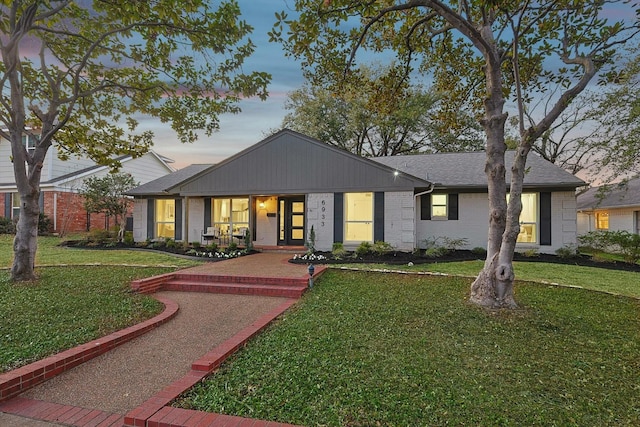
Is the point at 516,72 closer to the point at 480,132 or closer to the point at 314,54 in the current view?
the point at 314,54

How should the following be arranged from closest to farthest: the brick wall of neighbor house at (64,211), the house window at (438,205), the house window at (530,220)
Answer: the house window at (530,220) < the house window at (438,205) < the brick wall of neighbor house at (64,211)

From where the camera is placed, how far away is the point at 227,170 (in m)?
13.2

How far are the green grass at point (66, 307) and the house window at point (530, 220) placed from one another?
37.9 ft

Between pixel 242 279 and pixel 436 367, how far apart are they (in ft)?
16.5

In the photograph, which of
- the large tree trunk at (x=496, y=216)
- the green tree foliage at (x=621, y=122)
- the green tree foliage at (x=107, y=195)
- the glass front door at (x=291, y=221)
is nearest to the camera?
the large tree trunk at (x=496, y=216)

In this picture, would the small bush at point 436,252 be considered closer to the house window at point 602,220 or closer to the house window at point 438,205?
the house window at point 438,205

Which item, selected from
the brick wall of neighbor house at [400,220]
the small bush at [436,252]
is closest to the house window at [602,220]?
the small bush at [436,252]

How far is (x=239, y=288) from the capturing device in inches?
282

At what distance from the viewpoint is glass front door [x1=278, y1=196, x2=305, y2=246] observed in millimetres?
13664

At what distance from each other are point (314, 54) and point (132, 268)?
717 cm

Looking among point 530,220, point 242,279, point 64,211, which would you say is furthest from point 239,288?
point 64,211

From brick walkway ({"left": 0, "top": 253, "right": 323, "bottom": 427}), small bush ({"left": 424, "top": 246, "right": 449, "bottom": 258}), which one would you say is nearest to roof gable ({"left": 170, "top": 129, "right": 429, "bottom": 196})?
small bush ({"left": 424, "top": 246, "right": 449, "bottom": 258})

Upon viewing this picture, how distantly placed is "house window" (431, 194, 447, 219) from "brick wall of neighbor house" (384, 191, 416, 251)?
1.93 m

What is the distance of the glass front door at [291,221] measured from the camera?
13.7 meters
